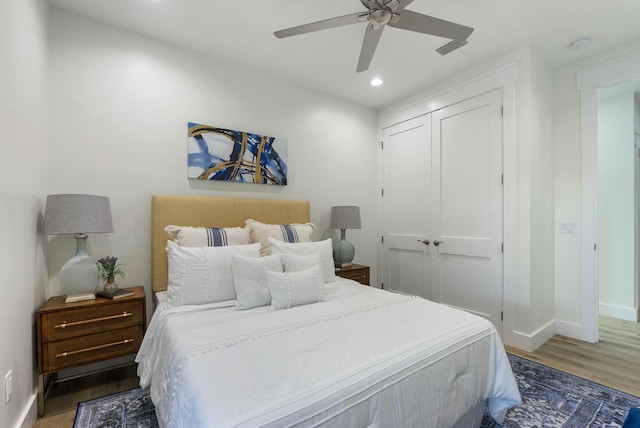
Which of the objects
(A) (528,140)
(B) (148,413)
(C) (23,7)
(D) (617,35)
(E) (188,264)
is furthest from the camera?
→ (A) (528,140)

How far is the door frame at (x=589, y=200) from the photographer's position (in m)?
2.85

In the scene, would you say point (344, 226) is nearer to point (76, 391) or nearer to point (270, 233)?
point (270, 233)

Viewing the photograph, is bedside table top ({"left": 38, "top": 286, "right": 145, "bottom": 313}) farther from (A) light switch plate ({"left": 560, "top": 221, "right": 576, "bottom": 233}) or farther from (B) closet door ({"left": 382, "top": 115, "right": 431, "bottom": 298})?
(A) light switch plate ({"left": 560, "top": 221, "right": 576, "bottom": 233})

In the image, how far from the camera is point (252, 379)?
3.51ft

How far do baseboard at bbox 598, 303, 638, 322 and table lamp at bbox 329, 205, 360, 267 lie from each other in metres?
3.24

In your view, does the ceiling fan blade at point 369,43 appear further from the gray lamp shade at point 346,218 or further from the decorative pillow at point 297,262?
the gray lamp shade at point 346,218

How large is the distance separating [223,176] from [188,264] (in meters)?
1.14

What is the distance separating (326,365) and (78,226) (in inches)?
71.3

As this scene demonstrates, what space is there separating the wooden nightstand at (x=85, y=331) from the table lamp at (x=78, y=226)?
113 millimetres

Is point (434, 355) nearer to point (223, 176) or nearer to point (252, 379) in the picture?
point (252, 379)

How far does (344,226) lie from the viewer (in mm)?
3383

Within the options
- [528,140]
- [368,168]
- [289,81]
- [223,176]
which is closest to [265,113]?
[289,81]

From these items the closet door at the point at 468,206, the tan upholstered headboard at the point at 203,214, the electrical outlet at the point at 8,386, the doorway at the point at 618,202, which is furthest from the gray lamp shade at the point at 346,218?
the doorway at the point at 618,202

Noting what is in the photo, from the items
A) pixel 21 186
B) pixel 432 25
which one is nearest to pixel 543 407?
pixel 432 25
